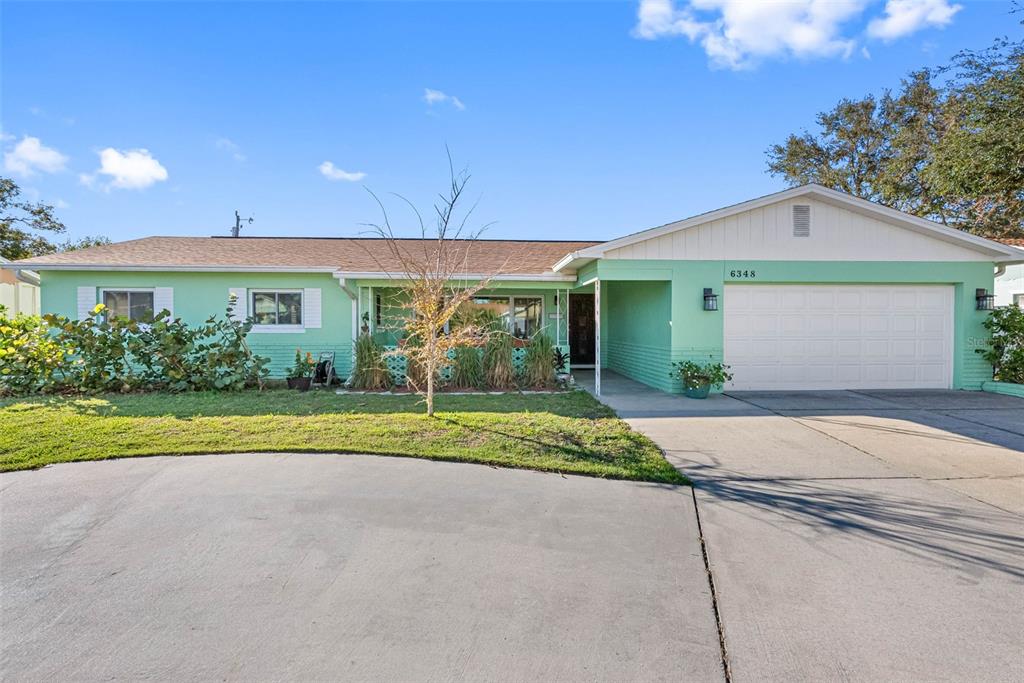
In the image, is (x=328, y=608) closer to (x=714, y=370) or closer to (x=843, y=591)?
(x=843, y=591)

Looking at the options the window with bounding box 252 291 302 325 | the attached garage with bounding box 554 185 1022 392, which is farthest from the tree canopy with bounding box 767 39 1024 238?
the window with bounding box 252 291 302 325

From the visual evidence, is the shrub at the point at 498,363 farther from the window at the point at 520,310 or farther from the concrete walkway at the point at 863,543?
the concrete walkway at the point at 863,543

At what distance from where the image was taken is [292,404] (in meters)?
8.66

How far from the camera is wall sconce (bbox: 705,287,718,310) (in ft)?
33.4

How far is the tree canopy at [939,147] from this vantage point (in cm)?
1189

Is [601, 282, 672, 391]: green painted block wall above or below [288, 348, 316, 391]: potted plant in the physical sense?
above

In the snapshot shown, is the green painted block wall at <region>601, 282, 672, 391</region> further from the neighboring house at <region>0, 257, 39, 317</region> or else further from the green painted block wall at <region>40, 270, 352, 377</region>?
the neighboring house at <region>0, 257, 39, 317</region>

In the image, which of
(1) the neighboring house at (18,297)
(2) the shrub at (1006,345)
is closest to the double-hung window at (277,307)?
(1) the neighboring house at (18,297)

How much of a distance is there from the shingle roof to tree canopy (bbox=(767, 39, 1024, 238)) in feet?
32.7

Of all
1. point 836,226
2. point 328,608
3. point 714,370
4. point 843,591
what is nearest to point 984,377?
point 836,226

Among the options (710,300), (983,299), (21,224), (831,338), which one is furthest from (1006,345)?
(21,224)

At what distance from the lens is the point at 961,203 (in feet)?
65.0

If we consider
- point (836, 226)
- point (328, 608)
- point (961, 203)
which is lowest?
point (328, 608)

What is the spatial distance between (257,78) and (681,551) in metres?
12.8
